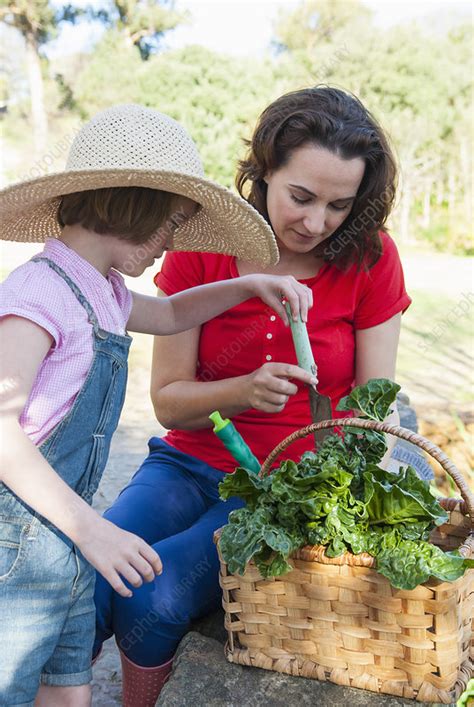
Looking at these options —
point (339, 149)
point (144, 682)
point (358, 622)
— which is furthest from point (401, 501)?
point (339, 149)

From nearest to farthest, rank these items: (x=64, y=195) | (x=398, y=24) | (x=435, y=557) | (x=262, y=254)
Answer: (x=435, y=557), (x=64, y=195), (x=262, y=254), (x=398, y=24)

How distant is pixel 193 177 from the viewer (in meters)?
1.61

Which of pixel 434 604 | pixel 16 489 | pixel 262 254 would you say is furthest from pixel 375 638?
pixel 262 254

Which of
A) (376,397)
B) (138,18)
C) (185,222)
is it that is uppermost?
(185,222)

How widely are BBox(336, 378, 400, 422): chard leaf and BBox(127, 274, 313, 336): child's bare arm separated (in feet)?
1.06

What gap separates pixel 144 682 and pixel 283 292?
3.49 feet

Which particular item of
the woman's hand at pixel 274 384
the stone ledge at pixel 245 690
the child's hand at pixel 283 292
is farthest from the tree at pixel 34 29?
the stone ledge at pixel 245 690

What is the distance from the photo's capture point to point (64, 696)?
178 cm

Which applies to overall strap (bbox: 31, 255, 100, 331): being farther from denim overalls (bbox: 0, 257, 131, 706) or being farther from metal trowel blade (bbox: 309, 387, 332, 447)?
metal trowel blade (bbox: 309, 387, 332, 447)

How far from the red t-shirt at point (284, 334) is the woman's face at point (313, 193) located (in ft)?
0.66

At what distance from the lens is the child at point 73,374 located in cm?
148

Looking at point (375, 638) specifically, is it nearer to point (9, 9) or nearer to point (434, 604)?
point (434, 604)

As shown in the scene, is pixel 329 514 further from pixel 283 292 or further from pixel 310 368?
pixel 283 292

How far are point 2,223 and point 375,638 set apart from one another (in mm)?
1262
